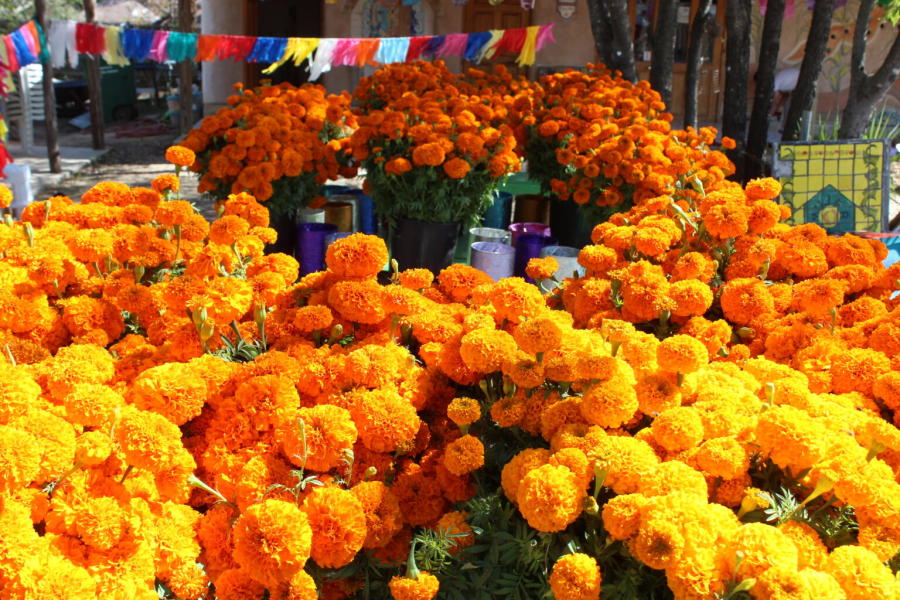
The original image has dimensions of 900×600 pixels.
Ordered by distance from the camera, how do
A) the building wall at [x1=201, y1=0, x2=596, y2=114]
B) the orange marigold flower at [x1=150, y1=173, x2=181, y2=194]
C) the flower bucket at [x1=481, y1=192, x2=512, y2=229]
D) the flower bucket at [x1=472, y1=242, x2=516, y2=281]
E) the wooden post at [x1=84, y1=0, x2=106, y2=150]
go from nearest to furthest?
the orange marigold flower at [x1=150, y1=173, x2=181, y2=194] < the flower bucket at [x1=472, y1=242, x2=516, y2=281] < the flower bucket at [x1=481, y1=192, x2=512, y2=229] < the wooden post at [x1=84, y1=0, x2=106, y2=150] < the building wall at [x1=201, y1=0, x2=596, y2=114]

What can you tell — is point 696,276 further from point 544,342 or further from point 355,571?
point 355,571

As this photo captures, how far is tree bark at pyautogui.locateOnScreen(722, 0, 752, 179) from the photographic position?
6031 mm

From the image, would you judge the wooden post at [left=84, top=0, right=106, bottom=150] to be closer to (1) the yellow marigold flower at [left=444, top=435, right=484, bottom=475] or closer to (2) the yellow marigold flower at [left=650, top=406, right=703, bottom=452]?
(1) the yellow marigold flower at [left=444, top=435, right=484, bottom=475]

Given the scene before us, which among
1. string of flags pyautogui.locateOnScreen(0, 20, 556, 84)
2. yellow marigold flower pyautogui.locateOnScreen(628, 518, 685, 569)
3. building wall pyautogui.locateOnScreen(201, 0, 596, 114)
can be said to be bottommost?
yellow marigold flower pyautogui.locateOnScreen(628, 518, 685, 569)

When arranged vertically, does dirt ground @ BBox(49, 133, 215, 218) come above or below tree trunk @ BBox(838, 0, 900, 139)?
below

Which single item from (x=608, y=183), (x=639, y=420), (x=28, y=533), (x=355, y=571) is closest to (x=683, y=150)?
(x=608, y=183)

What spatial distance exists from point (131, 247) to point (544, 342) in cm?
137

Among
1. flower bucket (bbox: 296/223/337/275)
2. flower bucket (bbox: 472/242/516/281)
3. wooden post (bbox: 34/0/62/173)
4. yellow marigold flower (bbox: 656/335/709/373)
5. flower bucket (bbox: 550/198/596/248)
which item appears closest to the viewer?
yellow marigold flower (bbox: 656/335/709/373)

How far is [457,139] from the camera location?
4488mm

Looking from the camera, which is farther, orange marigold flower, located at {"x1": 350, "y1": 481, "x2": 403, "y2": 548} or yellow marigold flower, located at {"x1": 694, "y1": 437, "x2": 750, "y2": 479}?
orange marigold flower, located at {"x1": 350, "y1": 481, "x2": 403, "y2": 548}

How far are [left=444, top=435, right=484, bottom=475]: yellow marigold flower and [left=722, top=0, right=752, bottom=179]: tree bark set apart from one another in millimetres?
5413

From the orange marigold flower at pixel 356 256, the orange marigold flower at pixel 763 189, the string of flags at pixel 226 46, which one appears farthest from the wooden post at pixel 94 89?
the orange marigold flower at pixel 763 189

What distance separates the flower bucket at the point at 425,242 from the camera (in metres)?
4.81

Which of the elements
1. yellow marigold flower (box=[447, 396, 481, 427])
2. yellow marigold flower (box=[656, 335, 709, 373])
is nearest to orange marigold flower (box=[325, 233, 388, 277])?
yellow marigold flower (box=[447, 396, 481, 427])
